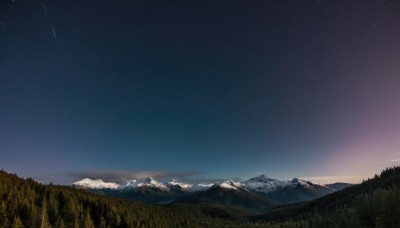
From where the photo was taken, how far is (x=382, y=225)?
125 m

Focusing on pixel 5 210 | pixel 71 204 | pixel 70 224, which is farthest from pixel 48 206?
pixel 5 210

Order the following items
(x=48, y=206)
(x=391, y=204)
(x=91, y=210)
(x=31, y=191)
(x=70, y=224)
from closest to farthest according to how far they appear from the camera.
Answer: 1. (x=391, y=204)
2. (x=70, y=224)
3. (x=48, y=206)
4. (x=31, y=191)
5. (x=91, y=210)

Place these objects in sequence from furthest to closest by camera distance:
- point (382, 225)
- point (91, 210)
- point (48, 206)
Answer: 1. point (91, 210)
2. point (48, 206)
3. point (382, 225)

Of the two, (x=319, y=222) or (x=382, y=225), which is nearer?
(x=382, y=225)

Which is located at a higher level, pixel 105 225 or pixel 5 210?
pixel 5 210

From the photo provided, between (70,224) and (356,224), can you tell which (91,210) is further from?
(356,224)

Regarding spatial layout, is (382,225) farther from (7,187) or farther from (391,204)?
(7,187)

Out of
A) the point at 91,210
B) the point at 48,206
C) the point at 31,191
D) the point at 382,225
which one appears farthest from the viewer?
the point at 91,210

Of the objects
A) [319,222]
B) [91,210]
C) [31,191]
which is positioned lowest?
[319,222]

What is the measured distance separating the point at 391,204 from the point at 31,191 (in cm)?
20677

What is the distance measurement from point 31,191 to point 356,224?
636 ft

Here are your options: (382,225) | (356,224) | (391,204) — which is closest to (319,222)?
(356,224)

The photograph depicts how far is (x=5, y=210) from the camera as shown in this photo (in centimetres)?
13588

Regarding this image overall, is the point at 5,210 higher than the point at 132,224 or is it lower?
higher
